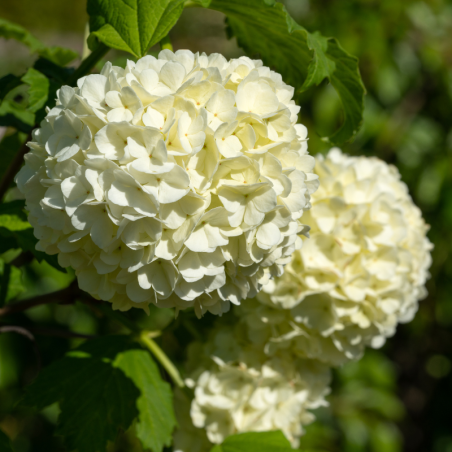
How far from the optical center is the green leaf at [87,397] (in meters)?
1.02

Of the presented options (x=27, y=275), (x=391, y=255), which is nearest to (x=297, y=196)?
(x=391, y=255)

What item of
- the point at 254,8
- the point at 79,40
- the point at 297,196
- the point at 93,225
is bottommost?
the point at 79,40

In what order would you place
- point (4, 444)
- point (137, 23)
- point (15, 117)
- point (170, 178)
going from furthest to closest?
point (15, 117), point (4, 444), point (137, 23), point (170, 178)

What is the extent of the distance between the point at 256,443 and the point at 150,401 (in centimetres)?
25

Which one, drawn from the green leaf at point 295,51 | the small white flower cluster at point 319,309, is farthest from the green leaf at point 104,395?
the green leaf at point 295,51

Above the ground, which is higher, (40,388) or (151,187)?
(151,187)

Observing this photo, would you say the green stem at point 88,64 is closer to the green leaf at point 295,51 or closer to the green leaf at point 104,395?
the green leaf at point 295,51

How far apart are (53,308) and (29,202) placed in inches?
56.1

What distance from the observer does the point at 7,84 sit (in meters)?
1.01

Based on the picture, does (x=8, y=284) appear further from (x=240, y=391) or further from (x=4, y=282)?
(x=240, y=391)

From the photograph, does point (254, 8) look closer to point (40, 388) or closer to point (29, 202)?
point (29, 202)

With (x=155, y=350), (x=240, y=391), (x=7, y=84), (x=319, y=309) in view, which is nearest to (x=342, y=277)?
(x=319, y=309)

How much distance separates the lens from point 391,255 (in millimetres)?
1130

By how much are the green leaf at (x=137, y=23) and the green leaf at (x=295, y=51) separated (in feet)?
0.51
